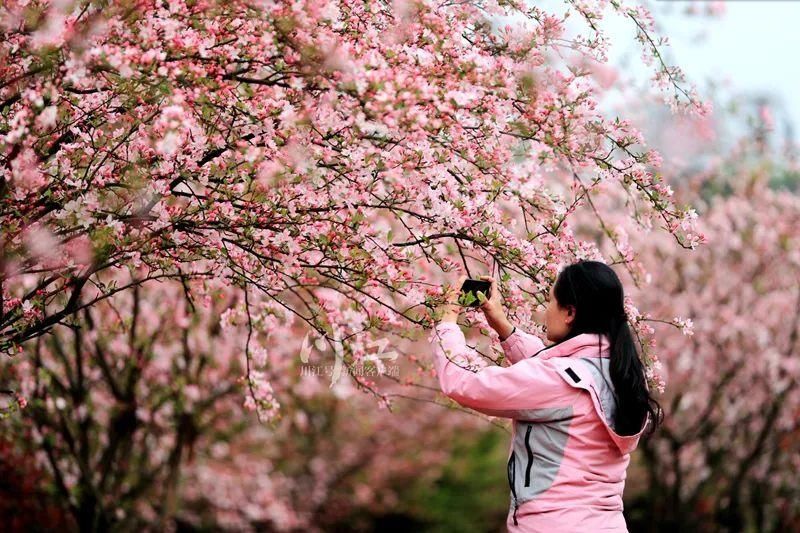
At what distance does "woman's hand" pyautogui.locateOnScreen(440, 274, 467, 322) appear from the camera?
9.81 ft

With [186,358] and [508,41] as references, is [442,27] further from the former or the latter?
[186,358]

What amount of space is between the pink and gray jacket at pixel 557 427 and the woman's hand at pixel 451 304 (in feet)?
0.49

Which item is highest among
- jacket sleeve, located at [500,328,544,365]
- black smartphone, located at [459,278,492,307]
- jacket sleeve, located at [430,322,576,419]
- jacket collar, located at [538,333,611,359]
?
black smartphone, located at [459,278,492,307]

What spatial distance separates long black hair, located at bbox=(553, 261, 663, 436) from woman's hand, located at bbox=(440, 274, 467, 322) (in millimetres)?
300

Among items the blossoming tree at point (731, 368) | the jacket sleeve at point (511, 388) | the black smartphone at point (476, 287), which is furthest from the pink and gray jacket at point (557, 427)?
the blossoming tree at point (731, 368)

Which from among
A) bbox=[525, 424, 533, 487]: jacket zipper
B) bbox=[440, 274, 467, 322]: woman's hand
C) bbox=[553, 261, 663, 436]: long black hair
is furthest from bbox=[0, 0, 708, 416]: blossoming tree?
bbox=[525, 424, 533, 487]: jacket zipper

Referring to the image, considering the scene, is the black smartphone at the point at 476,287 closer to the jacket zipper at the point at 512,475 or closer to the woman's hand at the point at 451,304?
the woman's hand at the point at 451,304

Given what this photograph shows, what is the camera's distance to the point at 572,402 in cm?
275

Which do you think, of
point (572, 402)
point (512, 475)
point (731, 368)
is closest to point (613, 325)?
point (572, 402)

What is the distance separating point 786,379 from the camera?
10.4 m

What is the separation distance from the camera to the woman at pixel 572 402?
2.72m

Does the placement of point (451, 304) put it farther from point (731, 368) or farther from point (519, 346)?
A: point (731, 368)

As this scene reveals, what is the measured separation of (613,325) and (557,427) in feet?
1.18

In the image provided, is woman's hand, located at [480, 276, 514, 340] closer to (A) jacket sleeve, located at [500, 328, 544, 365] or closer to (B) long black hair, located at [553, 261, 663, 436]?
(A) jacket sleeve, located at [500, 328, 544, 365]
